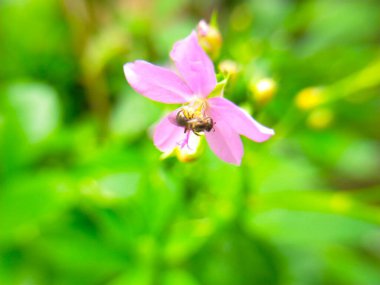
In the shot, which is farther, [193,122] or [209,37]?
[209,37]

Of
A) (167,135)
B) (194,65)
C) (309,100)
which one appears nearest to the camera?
(194,65)

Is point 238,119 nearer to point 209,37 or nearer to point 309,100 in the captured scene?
point 209,37

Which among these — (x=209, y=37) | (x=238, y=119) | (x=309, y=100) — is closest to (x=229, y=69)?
(x=209, y=37)

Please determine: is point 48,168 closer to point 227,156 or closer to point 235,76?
point 235,76

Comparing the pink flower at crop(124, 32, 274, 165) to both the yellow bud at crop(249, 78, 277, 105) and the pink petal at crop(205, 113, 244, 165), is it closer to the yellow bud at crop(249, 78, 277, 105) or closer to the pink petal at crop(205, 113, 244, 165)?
the pink petal at crop(205, 113, 244, 165)

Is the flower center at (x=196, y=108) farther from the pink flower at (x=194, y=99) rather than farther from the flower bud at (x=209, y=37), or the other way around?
the flower bud at (x=209, y=37)

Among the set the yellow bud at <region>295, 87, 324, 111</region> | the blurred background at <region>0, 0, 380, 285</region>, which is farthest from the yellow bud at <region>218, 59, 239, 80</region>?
the yellow bud at <region>295, 87, 324, 111</region>
